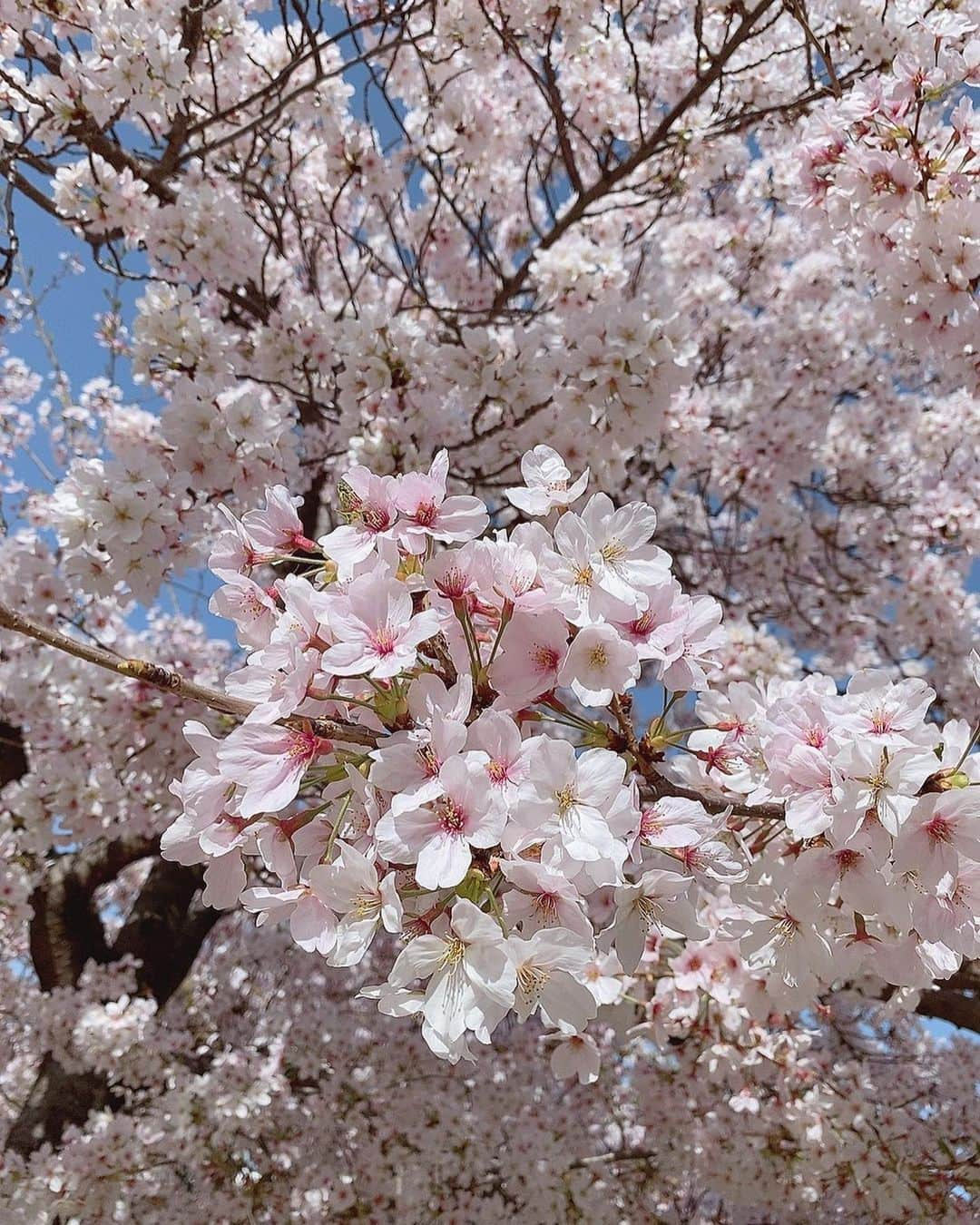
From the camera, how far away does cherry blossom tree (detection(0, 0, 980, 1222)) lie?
3.66 ft

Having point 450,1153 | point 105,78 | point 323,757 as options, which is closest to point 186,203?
point 105,78

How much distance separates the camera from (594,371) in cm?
299

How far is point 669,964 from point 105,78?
3.75 m

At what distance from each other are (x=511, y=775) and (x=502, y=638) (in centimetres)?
20

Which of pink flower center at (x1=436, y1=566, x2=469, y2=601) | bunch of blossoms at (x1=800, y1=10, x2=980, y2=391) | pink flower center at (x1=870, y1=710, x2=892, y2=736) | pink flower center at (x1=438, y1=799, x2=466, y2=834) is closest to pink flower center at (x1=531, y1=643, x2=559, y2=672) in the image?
pink flower center at (x1=436, y1=566, x2=469, y2=601)

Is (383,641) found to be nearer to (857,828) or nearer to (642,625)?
(642,625)

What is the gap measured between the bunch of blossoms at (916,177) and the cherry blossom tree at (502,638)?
14 millimetres

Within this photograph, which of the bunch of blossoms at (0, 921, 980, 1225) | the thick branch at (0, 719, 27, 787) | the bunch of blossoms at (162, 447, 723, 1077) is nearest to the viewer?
the bunch of blossoms at (162, 447, 723, 1077)

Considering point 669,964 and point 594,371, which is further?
point 594,371

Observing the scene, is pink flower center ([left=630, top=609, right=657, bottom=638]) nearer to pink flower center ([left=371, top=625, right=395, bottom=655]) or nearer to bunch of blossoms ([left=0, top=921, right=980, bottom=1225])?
pink flower center ([left=371, top=625, right=395, bottom=655])

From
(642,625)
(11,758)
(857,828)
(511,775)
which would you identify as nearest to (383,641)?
(511,775)

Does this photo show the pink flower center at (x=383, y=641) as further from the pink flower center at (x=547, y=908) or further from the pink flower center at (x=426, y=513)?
the pink flower center at (x=547, y=908)

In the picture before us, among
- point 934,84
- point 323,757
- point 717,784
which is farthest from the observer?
point 934,84

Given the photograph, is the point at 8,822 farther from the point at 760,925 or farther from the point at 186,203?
the point at 760,925
